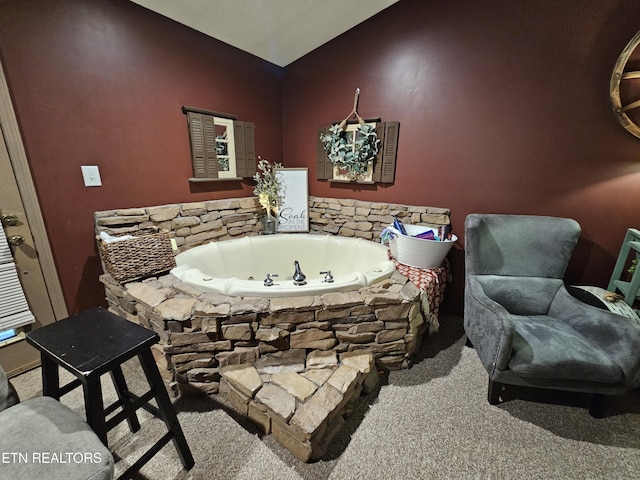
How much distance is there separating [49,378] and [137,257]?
752 millimetres

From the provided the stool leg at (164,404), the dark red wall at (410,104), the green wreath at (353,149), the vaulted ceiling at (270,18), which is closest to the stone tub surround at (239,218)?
the dark red wall at (410,104)

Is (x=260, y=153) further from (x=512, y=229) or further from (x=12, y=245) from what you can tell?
(x=512, y=229)

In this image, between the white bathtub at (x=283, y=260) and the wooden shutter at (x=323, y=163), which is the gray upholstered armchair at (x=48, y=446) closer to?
the white bathtub at (x=283, y=260)

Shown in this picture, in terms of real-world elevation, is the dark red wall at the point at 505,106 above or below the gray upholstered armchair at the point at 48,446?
above

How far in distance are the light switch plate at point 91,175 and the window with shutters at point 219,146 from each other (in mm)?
644

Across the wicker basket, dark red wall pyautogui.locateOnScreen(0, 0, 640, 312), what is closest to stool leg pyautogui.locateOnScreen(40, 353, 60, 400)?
the wicker basket

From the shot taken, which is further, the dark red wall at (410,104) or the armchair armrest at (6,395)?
the dark red wall at (410,104)

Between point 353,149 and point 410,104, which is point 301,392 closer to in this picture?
point 353,149

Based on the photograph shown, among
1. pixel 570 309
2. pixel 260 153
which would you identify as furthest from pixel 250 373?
pixel 260 153

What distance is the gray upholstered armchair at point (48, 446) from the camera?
66 cm

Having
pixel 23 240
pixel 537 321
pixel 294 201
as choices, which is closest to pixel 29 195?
pixel 23 240

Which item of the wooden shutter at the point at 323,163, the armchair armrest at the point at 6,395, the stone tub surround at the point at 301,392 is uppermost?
the wooden shutter at the point at 323,163

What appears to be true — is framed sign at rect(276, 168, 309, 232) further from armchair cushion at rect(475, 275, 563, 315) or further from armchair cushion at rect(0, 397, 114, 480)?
armchair cushion at rect(0, 397, 114, 480)

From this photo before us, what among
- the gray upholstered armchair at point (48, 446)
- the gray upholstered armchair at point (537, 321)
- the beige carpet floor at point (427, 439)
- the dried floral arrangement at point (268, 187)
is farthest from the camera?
the dried floral arrangement at point (268, 187)
